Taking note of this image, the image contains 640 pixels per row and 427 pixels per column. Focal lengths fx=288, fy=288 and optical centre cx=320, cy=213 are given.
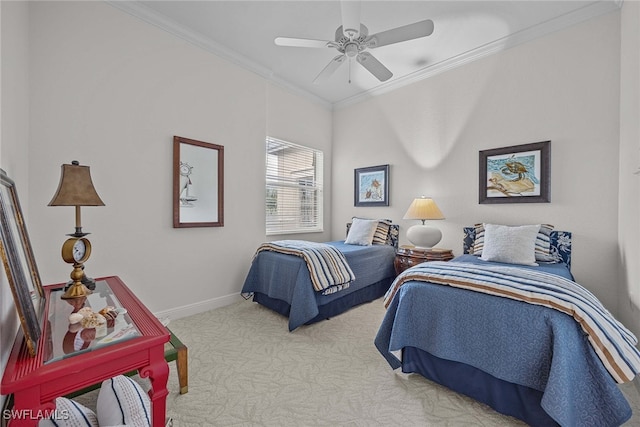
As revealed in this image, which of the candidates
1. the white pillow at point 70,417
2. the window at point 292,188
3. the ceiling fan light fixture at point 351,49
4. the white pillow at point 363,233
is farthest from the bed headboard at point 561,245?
the white pillow at point 70,417

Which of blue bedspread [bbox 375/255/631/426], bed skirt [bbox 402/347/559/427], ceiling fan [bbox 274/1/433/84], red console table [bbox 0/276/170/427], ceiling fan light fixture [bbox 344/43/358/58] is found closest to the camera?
red console table [bbox 0/276/170/427]

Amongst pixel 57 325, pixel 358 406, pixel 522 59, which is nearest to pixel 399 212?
pixel 522 59

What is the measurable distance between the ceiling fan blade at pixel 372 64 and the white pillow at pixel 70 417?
302 cm

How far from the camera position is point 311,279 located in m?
2.75

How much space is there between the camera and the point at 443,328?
1.77 metres

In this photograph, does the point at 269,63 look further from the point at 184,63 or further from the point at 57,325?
the point at 57,325

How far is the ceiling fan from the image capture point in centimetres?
218

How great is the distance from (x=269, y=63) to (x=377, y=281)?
310 centimetres

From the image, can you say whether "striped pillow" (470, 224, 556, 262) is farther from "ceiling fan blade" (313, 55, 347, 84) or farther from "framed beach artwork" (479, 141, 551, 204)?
Answer: "ceiling fan blade" (313, 55, 347, 84)

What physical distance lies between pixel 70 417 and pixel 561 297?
7.35 feet

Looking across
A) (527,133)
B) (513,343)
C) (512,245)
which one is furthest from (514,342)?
(527,133)

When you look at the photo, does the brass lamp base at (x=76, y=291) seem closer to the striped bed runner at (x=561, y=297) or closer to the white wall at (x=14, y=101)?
the white wall at (x=14, y=101)

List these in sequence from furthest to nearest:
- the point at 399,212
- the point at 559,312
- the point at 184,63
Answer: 1. the point at 399,212
2. the point at 184,63
3. the point at 559,312

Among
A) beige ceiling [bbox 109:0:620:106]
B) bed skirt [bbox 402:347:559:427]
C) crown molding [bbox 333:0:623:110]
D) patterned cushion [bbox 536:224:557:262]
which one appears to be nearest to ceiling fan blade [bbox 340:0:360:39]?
beige ceiling [bbox 109:0:620:106]
